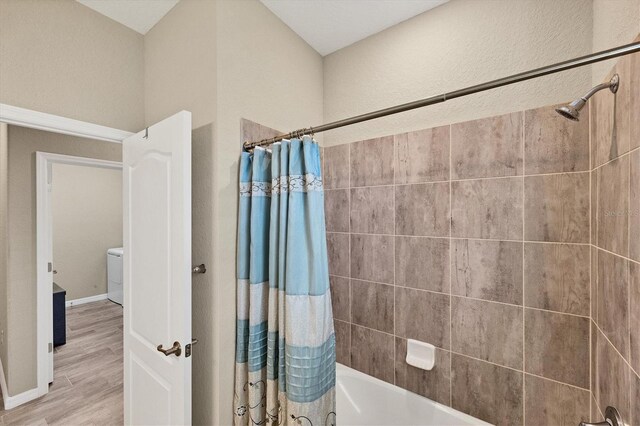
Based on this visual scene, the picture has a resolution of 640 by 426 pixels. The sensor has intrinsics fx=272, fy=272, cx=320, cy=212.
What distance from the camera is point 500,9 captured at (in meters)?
1.33

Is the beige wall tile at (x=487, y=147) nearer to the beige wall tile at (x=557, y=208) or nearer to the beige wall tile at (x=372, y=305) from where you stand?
the beige wall tile at (x=557, y=208)

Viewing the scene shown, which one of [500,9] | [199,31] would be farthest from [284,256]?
[500,9]

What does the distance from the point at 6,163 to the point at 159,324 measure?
218 centimetres

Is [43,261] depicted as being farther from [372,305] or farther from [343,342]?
[372,305]

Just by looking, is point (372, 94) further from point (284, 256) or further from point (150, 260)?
point (150, 260)

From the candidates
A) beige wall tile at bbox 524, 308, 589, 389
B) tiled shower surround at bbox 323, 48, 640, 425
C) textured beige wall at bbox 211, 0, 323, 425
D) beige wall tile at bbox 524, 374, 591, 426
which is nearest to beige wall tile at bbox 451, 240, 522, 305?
tiled shower surround at bbox 323, 48, 640, 425

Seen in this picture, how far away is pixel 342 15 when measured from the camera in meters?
1.57

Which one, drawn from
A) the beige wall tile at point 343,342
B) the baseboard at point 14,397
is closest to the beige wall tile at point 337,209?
the beige wall tile at point 343,342

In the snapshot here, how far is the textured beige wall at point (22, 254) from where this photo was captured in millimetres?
2180

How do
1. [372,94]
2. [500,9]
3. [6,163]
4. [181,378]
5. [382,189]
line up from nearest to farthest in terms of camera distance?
[181,378]
[500,9]
[382,189]
[372,94]
[6,163]

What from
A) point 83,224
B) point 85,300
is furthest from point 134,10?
point 85,300

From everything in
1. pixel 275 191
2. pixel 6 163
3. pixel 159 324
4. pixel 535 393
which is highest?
pixel 6 163

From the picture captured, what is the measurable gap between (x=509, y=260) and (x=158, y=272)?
1.63 m

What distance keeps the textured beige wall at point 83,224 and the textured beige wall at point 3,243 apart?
2.42 m
